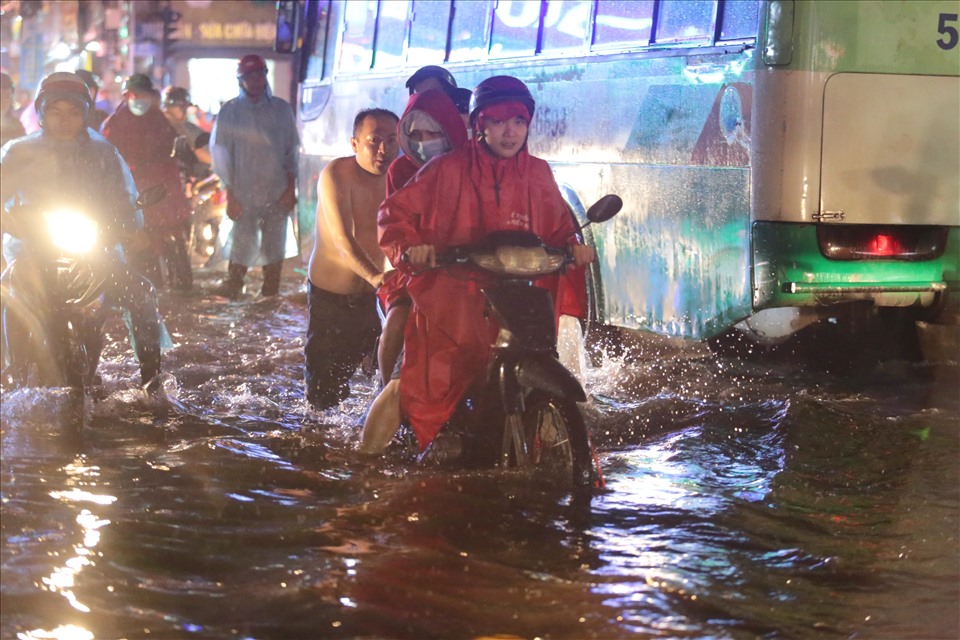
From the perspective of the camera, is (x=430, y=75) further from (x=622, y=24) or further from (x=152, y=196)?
(x=152, y=196)

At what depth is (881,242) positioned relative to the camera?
24.4ft

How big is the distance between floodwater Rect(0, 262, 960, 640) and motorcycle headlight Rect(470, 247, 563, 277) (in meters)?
0.86

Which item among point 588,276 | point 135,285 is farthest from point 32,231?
point 588,276

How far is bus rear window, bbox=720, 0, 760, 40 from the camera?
7176 mm

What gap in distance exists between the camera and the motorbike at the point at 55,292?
6.80 meters

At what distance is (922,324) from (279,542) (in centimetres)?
548

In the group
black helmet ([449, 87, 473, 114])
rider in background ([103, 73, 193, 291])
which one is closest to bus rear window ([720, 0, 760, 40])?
black helmet ([449, 87, 473, 114])

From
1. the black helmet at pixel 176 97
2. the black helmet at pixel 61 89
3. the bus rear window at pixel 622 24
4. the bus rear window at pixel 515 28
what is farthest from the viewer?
the black helmet at pixel 176 97

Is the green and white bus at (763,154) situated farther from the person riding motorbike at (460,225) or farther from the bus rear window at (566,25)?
the person riding motorbike at (460,225)

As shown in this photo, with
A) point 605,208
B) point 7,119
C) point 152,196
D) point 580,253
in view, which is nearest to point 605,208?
point 605,208

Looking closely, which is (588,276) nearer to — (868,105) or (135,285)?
(868,105)

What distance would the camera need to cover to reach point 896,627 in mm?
4152

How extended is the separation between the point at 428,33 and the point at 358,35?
68.4 inches

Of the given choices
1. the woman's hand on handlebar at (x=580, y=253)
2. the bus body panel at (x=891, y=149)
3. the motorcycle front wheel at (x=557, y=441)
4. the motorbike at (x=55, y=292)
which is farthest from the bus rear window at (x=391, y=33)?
the motorcycle front wheel at (x=557, y=441)
